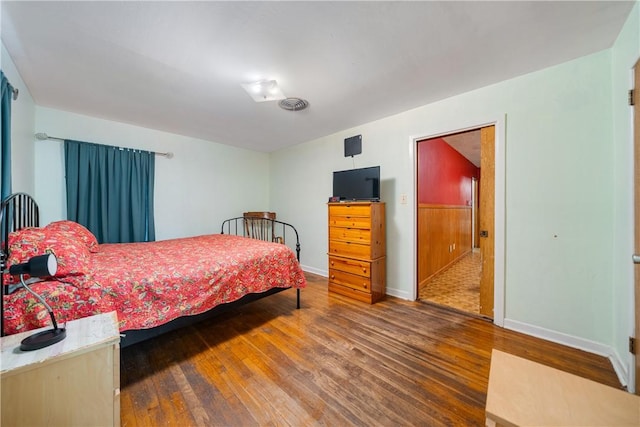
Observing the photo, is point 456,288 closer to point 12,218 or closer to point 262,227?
point 262,227

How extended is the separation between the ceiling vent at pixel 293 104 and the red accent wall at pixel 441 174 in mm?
1625

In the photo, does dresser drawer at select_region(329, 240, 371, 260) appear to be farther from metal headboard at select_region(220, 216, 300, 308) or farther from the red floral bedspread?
metal headboard at select_region(220, 216, 300, 308)

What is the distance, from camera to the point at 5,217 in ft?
4.42

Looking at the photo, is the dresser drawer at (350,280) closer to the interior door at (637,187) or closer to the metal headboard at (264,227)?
the metal headboard at (264,227)

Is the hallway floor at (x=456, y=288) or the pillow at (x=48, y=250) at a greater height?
the pillow at (x=48, y=250)

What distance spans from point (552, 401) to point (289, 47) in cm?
233

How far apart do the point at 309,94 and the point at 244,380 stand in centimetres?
261

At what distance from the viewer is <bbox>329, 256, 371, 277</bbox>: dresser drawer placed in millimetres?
2912

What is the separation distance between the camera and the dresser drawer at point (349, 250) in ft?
9.62

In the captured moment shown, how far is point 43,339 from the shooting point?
3.28ft

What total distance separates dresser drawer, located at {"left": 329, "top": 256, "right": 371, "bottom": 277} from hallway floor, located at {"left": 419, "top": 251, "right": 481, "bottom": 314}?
830mm

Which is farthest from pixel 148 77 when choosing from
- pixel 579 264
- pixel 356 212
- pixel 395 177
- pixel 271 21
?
pixel 579 264

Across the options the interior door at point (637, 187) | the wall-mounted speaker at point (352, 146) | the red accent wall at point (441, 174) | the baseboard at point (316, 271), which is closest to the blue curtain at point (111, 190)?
the baseboard at point (316, 271)

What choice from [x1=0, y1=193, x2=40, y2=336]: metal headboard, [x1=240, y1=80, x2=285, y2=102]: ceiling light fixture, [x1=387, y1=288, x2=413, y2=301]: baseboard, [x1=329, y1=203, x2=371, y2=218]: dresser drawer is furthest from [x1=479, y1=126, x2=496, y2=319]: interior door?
[x1=0, y1=193, x2=40, y2=336]: metal headboard
